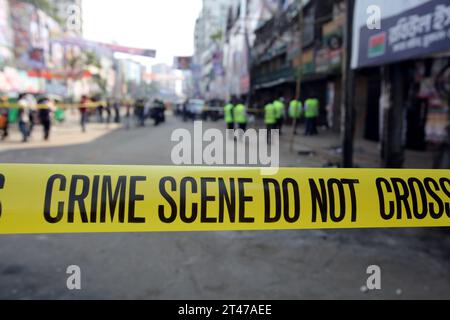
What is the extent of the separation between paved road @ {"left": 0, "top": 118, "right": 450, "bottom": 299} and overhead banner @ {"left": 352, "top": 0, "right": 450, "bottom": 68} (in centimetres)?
347

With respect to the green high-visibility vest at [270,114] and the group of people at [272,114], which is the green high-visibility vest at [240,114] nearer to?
the group of people at [272,114]

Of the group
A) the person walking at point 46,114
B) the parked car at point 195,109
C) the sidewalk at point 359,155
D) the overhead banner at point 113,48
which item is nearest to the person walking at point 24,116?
the person walking at point 46,114

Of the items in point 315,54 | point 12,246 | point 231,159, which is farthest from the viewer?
point 315,54

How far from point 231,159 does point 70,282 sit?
7237 mm

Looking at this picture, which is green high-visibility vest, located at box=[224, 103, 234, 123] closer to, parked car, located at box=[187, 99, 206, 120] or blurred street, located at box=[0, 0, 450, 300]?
blurred street, located at box=[0, 0, 450, 300]

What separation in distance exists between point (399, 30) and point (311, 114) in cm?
924

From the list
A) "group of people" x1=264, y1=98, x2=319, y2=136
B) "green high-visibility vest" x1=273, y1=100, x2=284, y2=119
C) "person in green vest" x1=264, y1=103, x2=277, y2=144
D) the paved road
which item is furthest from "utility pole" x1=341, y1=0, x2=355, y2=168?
"green high-visibility vest" x1=273, y1=100, x2=284, y2=119

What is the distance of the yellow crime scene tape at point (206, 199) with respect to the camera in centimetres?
194

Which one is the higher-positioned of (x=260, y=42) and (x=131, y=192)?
(x=260, y=42)

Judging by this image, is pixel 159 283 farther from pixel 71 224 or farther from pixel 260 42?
pixel 260 42

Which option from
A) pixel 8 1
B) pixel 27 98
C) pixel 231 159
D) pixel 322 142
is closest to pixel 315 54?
pixel 322 142

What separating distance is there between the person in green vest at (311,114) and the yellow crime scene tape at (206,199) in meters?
15.0
